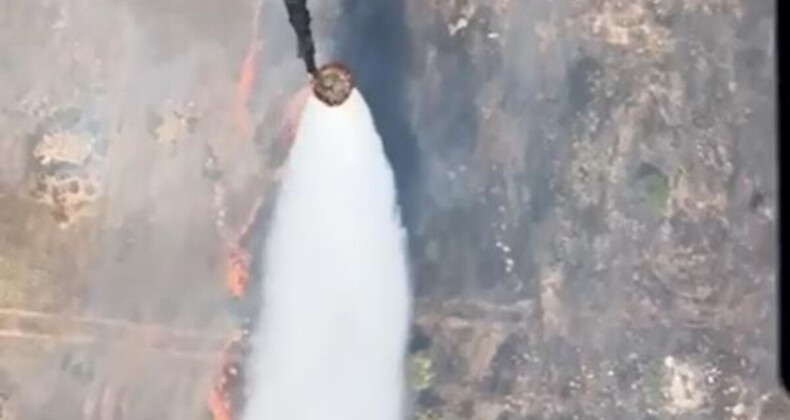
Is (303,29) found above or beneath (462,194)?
above

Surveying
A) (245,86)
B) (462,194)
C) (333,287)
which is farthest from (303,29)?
(333,287)

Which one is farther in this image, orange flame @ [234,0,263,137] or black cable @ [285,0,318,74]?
orange flame @ [234,0,263,137]

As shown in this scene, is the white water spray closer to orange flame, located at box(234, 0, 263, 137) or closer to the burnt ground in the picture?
the burnt ground

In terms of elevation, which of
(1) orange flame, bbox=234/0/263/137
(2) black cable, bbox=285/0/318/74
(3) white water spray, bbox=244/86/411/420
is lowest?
(3) white water spray, bbox=244/86/411/420

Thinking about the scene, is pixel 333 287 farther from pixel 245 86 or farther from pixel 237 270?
pixel 245 86

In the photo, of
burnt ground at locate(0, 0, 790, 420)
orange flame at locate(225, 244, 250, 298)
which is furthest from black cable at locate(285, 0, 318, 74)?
orange flame at locate(225, 244, 250, 298)

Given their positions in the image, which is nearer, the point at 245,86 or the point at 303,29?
the point at 303,29

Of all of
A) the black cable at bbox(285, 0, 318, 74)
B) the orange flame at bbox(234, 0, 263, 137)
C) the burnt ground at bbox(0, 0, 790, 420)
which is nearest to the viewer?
the black cable at bbox(285, 0, 318, 74)
